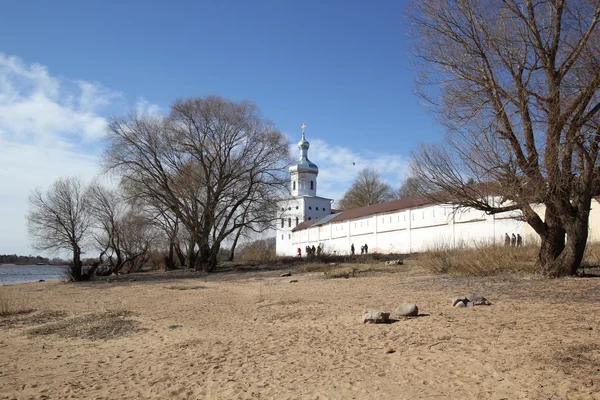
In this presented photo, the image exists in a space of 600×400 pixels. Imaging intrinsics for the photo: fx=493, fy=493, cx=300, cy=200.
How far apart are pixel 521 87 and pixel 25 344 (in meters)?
11.2

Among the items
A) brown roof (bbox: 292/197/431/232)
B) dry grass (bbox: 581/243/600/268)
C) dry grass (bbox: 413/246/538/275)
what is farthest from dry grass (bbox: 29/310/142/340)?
brown roof (bbox: 292/197/431/232)

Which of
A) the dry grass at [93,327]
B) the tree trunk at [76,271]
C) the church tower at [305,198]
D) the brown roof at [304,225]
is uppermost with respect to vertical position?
the church tower at [305,198]

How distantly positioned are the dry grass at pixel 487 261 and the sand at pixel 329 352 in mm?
2634

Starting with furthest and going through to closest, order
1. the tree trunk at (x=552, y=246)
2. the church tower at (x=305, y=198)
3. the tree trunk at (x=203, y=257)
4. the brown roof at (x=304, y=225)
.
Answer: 1. the church tower at (x=305, y=198)
2. the brown roof at (x=304, y=225)
3. the tree trunk at (x=203, y=257)
4. the tree trunk at (x=552, y=246)

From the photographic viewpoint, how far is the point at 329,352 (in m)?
6.56

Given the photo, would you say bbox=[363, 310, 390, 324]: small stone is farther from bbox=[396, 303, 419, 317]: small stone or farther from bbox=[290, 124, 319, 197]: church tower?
bbox=[290, 124, 319, 197]: church tower

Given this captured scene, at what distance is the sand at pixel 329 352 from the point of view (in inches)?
197

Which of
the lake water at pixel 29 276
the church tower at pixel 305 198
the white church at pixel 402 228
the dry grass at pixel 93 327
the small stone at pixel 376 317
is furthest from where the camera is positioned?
the church tower at pixel 305 198

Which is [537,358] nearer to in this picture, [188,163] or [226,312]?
[226,312]

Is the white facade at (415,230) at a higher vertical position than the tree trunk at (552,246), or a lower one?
higher

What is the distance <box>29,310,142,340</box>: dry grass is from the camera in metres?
8.95

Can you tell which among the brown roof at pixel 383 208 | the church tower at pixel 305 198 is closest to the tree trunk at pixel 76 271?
the brown roof at pixel 383 208

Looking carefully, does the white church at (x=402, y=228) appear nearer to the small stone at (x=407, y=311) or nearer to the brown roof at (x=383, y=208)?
the brown roof at (x=383, y=208)

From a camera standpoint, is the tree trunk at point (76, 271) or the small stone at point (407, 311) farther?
the tree trunk at point (76, 271)
